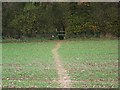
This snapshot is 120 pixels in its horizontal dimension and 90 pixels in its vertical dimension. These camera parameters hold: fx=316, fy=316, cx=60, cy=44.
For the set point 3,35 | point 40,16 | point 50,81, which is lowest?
point 3,35

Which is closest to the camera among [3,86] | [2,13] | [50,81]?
[3,86]

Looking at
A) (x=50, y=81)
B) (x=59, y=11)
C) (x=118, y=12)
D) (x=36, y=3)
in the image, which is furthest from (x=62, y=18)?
(x=50, y=81)

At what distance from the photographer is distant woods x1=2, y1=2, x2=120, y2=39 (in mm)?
32031

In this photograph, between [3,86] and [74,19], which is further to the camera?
[74,19]

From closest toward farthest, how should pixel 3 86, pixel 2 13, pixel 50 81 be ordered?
pixel 3 86 < pixel 50 81 < pixel 2 13

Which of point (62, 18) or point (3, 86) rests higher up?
point (3, 86)

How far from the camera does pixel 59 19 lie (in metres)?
32.6

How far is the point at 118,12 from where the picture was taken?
107 ft

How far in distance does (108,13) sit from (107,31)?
1875 millimetres

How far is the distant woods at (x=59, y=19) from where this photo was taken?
32.0 metres

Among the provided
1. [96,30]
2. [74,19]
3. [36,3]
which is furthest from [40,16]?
[96,30]

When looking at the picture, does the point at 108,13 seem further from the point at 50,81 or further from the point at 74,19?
the point at 50,81

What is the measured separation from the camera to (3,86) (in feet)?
27.1

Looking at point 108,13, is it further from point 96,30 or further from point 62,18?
point 62,18
